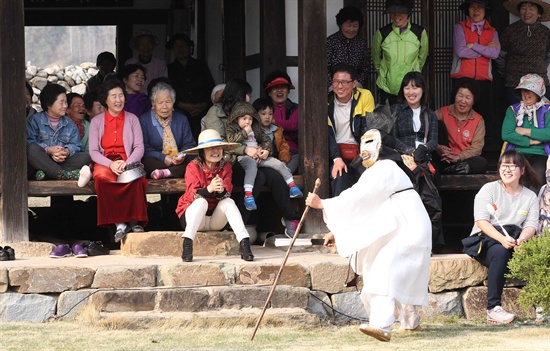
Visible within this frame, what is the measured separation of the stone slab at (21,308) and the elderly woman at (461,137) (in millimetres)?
4190

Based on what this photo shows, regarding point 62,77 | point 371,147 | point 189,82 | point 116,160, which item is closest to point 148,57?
point 189,82

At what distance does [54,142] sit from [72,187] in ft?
1.67

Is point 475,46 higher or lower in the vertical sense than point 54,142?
higher

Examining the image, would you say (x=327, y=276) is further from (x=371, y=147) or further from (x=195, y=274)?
(x=371, y=147)

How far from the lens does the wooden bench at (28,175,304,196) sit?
32.6 ft

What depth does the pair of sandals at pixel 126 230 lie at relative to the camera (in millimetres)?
9867

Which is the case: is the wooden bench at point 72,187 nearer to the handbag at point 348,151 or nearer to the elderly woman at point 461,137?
the handbag at point 348,151

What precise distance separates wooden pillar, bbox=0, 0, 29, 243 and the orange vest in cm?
443

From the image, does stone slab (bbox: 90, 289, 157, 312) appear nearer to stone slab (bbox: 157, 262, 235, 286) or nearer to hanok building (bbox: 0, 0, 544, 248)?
stone slab (bbox: 157, 262, 235, 286)

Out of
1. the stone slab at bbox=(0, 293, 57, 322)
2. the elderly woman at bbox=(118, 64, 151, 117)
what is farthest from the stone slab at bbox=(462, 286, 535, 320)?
the elderly woman at bbox=(118, 64, 151, 117)

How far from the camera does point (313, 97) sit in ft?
33.7

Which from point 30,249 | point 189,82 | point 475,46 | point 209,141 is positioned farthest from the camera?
point 189,82

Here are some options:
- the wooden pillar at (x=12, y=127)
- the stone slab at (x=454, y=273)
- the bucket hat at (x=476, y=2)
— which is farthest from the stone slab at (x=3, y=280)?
the bucket hat at (x=476, y=2)

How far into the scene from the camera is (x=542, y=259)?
8703 millimetres
